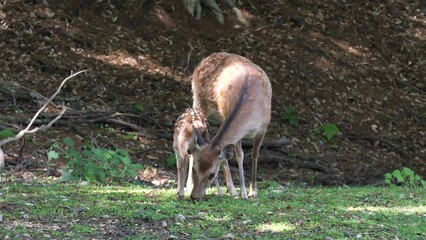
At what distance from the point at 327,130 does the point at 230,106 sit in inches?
261

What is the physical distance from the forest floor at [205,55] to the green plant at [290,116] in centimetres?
7

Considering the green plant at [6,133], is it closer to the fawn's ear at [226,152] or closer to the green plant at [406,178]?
the fawn's ear at [226,152]

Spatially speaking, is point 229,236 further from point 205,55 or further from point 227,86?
point 205,55

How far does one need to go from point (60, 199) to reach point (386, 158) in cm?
898

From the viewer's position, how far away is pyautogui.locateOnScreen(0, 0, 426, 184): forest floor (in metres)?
13.5

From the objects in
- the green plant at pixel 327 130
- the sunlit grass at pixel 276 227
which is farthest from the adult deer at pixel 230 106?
the green plant at pixel 327 130

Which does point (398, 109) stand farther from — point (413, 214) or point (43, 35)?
point (413, 214)

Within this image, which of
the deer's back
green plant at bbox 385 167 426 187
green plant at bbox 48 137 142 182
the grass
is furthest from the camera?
green plant at bbox 385 167 426 187

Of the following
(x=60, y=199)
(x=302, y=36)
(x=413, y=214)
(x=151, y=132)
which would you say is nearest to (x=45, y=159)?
(x=151, y=132)

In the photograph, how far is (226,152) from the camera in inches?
333

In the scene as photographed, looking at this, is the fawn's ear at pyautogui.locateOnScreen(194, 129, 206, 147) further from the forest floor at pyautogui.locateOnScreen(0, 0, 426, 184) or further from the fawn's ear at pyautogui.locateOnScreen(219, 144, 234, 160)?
the forest floor at pyautogui.locateOnScreen(0, 0, 426, 184)

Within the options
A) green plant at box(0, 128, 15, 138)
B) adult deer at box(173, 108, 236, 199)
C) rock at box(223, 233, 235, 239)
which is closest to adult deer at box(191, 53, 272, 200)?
adult deer at box(173, 108, 236, 199)

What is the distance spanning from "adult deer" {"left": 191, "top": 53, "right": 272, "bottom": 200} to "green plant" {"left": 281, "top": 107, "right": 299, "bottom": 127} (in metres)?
5.45

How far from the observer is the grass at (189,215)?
670 centimetres
